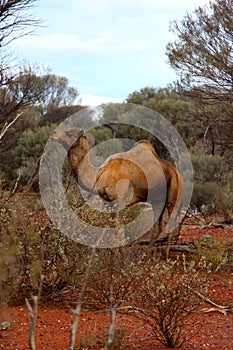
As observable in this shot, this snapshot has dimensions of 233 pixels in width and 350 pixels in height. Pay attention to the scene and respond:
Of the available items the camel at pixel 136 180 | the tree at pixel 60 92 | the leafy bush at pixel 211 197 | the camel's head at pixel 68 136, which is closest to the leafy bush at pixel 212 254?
the camel at pixel 136 180

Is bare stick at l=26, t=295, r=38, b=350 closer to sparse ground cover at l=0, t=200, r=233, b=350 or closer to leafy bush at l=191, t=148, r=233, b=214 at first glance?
sparse ground cover at l=0, t=200, r=233, b=350

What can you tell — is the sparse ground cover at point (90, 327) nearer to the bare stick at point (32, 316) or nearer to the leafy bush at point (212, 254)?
the leafy bush at point (212, 254)

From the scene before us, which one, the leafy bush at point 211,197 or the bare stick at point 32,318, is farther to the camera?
the leafy bush at point 211,197

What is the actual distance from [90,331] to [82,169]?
2.93 m

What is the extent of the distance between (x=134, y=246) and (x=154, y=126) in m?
19.4

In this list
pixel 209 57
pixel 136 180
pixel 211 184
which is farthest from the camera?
pixel 211 184

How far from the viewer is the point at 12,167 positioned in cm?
2453

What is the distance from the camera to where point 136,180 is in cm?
935

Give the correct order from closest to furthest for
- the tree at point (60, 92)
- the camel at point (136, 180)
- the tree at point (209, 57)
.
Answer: the camel at point (136, 180)
the tree at point (209, 57)
the tree at point (60, 92)

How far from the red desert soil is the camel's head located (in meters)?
2.11

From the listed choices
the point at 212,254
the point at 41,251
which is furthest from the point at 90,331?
the point at 212,254

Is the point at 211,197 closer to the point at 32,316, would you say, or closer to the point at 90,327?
the point at 90,327

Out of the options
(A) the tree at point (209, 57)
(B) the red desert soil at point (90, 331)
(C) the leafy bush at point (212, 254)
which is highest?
(A) the tree at point (209, 57)

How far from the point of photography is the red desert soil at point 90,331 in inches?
215
